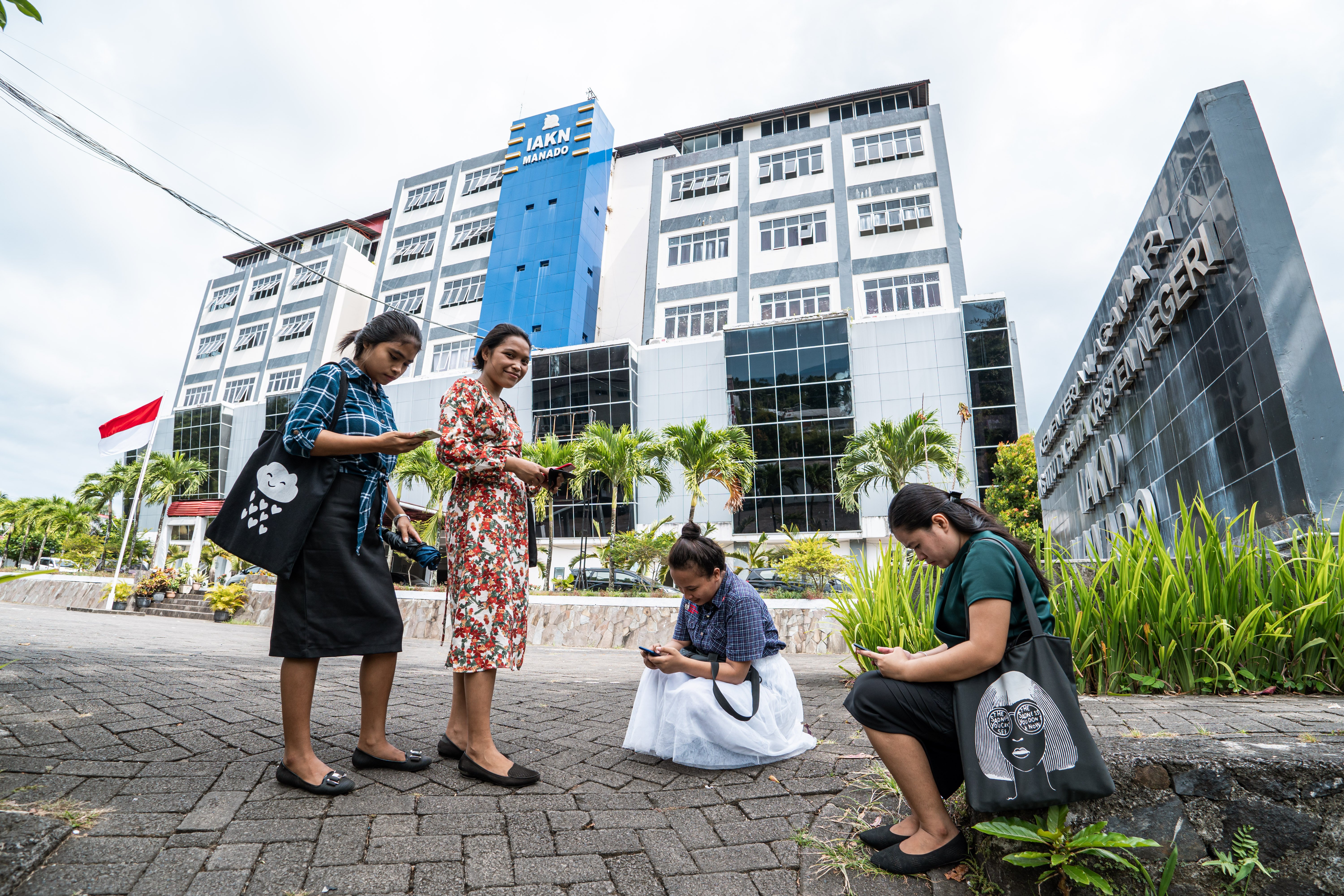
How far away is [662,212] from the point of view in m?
32.9

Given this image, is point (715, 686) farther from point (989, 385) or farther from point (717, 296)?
point (717, 296)

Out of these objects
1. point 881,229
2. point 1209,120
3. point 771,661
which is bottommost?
point 771,661

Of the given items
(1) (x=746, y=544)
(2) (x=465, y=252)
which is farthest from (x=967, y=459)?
(2) (x=465, y=252)

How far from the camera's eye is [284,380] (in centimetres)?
4125

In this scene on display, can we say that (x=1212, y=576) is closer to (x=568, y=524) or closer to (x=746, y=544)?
(x=746, y=544)

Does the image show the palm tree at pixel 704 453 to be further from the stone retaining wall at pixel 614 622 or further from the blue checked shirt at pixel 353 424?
the blue checked shirt at pixel 353 424

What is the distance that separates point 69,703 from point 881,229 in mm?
30079

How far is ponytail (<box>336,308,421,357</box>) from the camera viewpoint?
2480mm

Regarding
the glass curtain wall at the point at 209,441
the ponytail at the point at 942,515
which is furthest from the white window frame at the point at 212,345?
the ponytail at the point at 942,515

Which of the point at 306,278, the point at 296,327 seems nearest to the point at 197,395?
the point at 296,327

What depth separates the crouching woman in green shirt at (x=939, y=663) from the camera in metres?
1.71

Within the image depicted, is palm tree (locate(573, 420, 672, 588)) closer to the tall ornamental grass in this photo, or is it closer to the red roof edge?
the tall ornamental grass

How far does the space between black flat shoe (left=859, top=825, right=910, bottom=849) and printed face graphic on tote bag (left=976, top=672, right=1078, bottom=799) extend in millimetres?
404

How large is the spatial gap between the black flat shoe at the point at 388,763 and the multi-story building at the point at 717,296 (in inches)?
634
